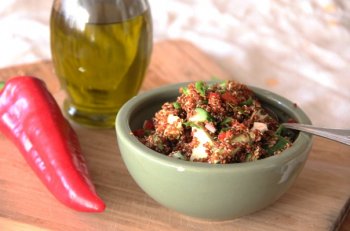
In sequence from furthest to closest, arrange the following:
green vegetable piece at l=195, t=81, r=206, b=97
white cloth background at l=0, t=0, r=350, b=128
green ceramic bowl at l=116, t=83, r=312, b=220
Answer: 1. white cloth background at l=0, t=0, r=350, b=128
2. green vegetable piece at l=195, t=81, r=206, b=97
3. green ceramic bowl at l=116, t=83, r=312, b=220

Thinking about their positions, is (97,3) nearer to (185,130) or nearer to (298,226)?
(185,130)

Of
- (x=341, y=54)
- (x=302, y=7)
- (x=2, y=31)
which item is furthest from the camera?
(x=302, y=7)

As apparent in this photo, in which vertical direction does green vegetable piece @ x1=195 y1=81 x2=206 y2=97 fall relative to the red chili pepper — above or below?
above

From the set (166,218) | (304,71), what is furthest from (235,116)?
(304,71)

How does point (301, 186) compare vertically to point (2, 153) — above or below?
above

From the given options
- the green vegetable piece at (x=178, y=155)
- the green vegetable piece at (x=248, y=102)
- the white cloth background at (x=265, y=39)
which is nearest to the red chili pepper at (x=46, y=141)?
the green vegetable piece at (x=178, y=155)

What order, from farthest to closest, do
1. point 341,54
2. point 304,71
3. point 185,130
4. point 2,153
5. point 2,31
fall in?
point 2,31 < point 341,54 < point 304,71 < point 2,153 < point 185,130

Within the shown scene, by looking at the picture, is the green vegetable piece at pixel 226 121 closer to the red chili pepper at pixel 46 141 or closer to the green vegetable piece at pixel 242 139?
the green vegetable piece at pixel 242 139

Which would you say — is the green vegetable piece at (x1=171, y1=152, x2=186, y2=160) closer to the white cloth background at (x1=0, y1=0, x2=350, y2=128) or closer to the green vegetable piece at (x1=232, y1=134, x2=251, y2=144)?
the green vegetable piece at (x1=232, y1=134, x2=251, y2=144)

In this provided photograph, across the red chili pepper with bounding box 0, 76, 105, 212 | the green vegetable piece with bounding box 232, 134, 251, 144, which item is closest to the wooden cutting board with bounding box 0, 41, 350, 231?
the red chili pepper with bounding box 0, 76, 105, 212
